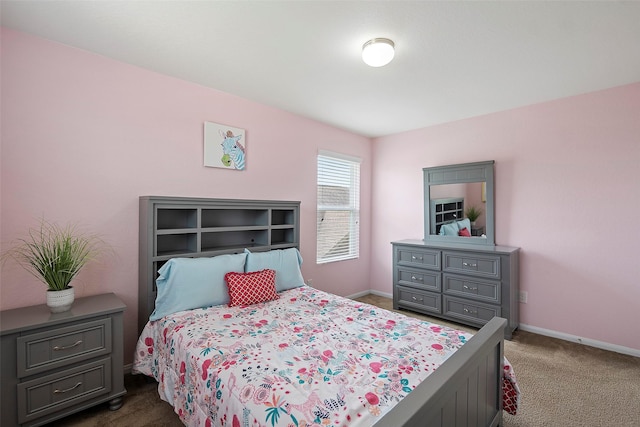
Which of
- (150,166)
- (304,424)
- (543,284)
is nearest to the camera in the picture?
(304,424)

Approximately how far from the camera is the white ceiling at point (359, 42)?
5.74 feet

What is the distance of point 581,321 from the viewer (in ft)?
9.82

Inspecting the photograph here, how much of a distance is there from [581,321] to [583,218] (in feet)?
3.42

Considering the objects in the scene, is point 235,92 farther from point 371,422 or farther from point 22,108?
point 371,422

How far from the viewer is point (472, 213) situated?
3676 mm

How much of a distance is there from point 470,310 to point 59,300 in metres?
3.68

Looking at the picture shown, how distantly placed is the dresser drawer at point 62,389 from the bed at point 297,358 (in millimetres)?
271

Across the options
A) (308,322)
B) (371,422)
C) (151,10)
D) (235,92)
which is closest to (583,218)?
(308,322)

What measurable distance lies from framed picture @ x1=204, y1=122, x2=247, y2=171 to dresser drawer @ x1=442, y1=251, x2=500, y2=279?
2.59 meters

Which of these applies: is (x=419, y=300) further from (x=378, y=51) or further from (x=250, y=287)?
(x=378, y=51)

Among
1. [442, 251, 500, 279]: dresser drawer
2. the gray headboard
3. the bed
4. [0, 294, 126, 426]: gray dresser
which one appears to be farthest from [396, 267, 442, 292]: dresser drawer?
[0, 294, 126, 426]: gray dresser

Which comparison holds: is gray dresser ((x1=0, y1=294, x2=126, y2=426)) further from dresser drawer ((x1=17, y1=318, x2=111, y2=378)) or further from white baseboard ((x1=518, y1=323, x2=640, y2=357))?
white baseboard ((x1=518, y1=323, x2=640, y2=357))

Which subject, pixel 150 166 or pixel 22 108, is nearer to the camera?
pixel 22 108

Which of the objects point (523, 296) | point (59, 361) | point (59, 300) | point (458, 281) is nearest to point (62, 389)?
point (59, 361)
